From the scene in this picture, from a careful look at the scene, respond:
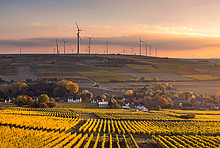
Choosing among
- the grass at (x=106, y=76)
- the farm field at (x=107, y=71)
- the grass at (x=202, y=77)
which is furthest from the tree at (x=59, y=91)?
the grass at (x=202, y=77)

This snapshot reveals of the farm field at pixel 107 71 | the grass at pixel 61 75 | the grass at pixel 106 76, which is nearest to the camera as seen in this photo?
the grass at pixel 61 75

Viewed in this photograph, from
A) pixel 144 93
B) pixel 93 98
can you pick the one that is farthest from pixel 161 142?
pixel 144 93

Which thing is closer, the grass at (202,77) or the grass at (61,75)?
the grass at (61,75)

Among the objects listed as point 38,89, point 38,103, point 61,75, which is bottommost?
point 38,103

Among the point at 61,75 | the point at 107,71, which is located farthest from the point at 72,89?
the point at 107,71

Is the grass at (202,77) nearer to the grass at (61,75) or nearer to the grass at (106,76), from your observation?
the grass at (106,76)

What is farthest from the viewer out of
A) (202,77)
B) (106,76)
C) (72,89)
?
(202,77)

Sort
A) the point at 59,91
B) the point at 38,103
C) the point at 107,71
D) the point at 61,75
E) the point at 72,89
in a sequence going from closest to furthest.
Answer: the point at 38,103
the point at 72,89
the point at 59,91
the point at 61,75
the point at 107,71

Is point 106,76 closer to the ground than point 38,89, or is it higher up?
higher up

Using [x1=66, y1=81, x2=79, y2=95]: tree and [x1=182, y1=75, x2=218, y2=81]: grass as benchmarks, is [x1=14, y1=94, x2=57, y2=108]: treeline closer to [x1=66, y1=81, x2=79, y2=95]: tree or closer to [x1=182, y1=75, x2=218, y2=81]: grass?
[x1=66, y1=81, x2=79, y2=95]: tree

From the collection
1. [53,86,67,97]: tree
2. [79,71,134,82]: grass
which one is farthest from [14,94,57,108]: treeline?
[79,71,134,82]: grass

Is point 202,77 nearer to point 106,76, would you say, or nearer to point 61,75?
point 106,76
